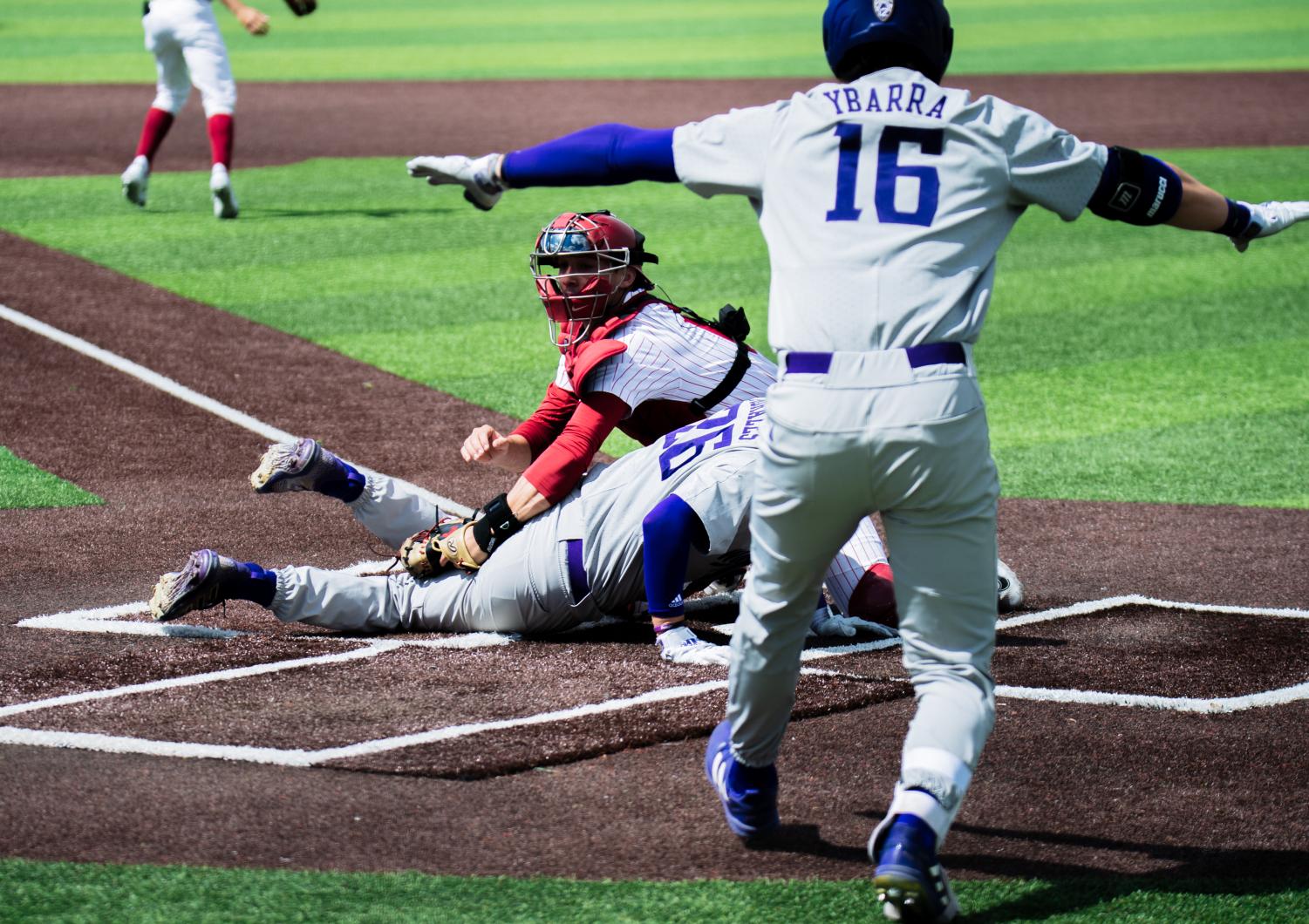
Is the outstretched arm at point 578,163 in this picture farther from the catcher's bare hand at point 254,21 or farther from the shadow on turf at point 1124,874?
the catcher's bare hand at point 254,21

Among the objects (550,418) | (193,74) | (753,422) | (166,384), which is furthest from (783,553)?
(193,74)

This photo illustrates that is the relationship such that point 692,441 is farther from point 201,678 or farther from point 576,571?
point 201,678

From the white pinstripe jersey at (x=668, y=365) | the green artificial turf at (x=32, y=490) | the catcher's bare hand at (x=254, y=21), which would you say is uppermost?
the catcher's bare hand at (x=254, y=21)

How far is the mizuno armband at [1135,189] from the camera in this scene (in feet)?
12.3

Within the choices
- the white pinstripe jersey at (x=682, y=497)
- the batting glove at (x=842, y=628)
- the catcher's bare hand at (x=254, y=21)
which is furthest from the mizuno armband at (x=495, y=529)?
the catcher's bare hand at (x=254, y=21)

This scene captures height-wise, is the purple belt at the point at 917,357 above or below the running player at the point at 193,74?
below

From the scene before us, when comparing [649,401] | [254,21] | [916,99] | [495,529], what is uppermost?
[254,21]

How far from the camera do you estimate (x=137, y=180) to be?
1397 cm

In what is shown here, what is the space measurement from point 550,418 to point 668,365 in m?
0.65

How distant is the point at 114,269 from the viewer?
1234cm

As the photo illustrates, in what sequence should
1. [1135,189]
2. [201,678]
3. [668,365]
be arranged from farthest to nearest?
[668,365]
[201,678]
[1135,189]

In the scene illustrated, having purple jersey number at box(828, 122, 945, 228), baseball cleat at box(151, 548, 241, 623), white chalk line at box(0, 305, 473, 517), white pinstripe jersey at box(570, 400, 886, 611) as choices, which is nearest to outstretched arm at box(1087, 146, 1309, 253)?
purple jersey number at box(828, 122, 945, 228)

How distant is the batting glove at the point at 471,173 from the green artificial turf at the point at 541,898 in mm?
1528

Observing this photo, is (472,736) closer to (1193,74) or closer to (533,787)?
(533,787)
